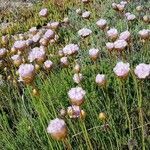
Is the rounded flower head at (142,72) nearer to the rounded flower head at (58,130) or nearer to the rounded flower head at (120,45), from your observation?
the rounded flower head at (120,45)

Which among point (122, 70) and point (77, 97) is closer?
point (77, 97)

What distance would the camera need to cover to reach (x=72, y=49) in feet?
11.1

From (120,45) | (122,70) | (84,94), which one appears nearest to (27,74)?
(84,94)

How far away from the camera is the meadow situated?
8.29 feet

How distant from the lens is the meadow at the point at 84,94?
8.29 ft

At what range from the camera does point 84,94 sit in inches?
90.8

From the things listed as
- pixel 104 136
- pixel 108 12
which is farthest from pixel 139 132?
pixel 108 12

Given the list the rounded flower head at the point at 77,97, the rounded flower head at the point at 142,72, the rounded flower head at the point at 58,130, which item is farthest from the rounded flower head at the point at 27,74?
the rounded flower head at the point at 142,72

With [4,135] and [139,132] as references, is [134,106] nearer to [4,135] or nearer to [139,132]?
[139,132]

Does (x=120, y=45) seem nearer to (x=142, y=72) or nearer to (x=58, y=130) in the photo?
(x=142, y=72)

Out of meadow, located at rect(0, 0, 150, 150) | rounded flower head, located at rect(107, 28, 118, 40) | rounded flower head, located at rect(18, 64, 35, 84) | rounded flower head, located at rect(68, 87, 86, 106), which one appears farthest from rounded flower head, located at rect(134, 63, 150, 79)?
rounded flower head, located at rect(107, 28, 118, 40)

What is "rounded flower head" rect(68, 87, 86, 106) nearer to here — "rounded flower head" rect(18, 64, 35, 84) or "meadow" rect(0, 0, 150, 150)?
"meadow" rect(0, 0, 150, 150)

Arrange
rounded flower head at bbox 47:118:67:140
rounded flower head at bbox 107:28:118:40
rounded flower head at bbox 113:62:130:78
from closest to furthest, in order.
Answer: rounded flower head at bbox 47:118:67:140 → rounded flower head at bbox 113:62:130:78 → rounded flower head at bbox 107:28:118:40

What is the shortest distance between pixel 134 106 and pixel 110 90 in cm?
39
